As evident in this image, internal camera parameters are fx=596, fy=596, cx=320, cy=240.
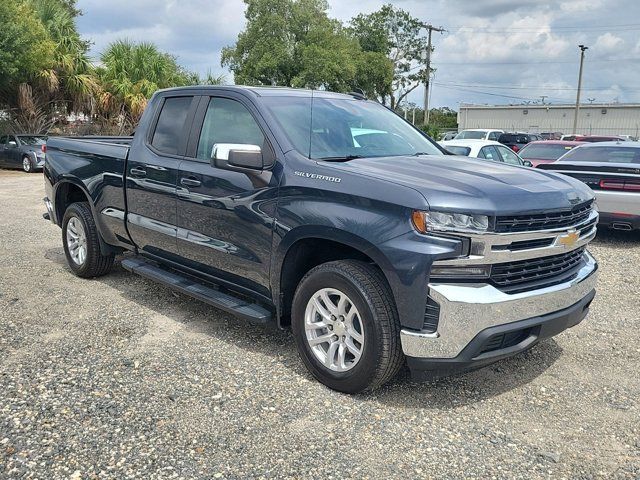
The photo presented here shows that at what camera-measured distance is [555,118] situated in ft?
224

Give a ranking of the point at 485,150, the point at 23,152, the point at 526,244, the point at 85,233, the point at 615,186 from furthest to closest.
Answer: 1. the point at 23,152
2. the point at 485,150
3. the point at 615,186
4. the point at 85,233
5. the point at 526,244

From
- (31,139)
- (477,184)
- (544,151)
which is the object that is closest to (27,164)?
(31,139)

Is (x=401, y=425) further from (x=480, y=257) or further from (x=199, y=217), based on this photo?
(x=199, y=217)

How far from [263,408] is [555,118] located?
7191 centimetres

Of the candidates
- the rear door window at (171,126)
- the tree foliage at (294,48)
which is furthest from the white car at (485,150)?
the tree foliage at (294,48)

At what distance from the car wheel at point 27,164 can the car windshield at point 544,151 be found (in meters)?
15.6

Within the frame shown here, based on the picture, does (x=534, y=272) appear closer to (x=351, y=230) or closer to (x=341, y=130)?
(x=351, y=230)

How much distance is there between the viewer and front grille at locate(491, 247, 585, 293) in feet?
10.8

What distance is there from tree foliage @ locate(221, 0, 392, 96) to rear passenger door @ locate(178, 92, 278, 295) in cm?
3309

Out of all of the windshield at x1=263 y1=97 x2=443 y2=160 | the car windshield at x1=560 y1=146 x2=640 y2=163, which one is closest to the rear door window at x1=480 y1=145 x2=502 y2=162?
the car windshield at x1=560 y1=146 x2=640 y2=163

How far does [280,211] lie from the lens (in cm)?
384

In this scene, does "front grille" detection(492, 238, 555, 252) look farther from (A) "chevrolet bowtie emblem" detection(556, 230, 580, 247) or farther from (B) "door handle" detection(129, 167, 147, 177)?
(B) "door handle" detection(129, 167, 147, 177)

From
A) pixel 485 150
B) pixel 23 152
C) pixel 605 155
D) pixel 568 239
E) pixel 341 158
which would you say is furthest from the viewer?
pixel 23 152

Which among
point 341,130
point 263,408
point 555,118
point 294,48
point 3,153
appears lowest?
point 263,408
